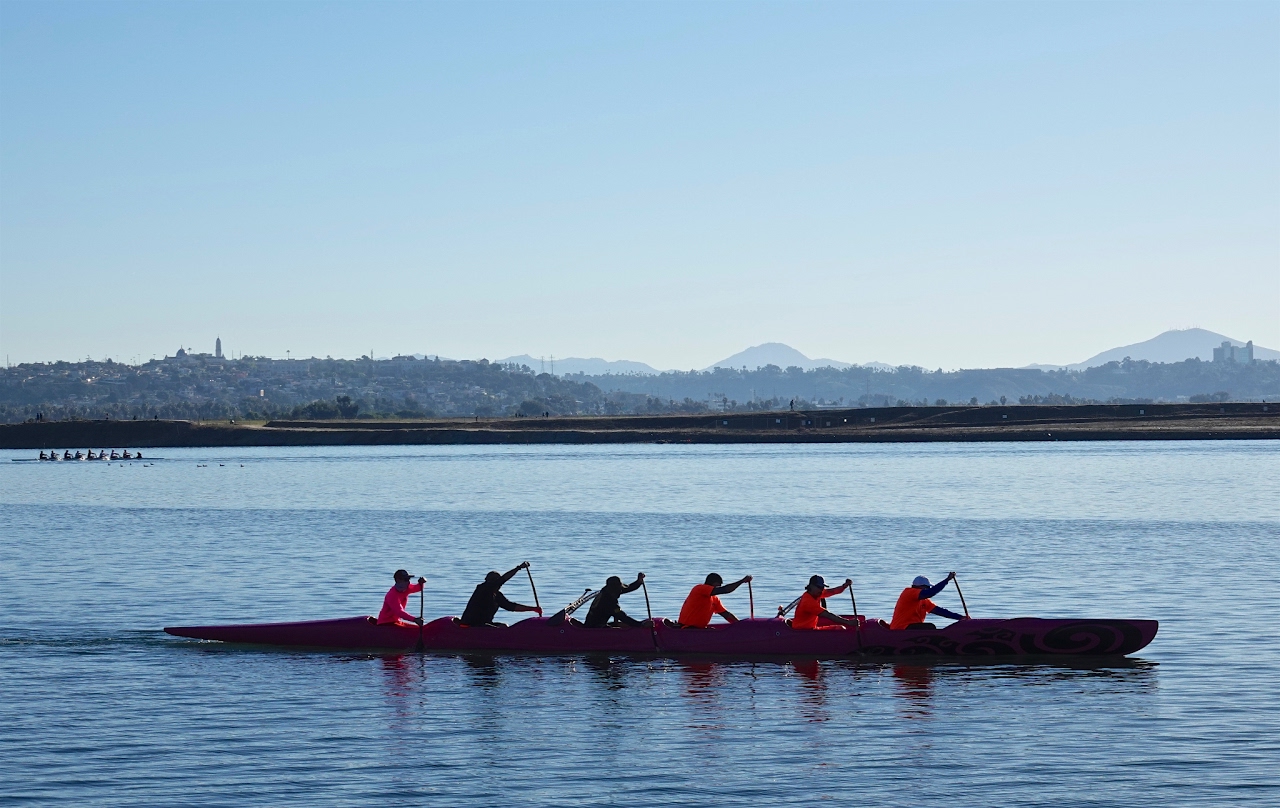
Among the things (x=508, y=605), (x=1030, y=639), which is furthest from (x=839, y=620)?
(x=508, y=605)

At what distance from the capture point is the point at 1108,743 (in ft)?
68.1

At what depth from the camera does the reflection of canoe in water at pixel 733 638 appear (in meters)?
27.0

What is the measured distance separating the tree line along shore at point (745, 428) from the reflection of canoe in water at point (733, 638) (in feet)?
361

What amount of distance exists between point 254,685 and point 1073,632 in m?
14.8

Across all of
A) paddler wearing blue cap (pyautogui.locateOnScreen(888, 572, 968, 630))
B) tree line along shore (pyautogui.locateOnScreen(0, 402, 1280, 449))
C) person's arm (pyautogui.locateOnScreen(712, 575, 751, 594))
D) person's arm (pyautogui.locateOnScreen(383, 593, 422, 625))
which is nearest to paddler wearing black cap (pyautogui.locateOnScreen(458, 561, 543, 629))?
person's arm (pyautogui.locateOnScreen(383, 593, 422, 625))

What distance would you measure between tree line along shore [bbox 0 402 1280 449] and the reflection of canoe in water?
4329 inches

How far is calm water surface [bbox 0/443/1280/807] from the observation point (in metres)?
19.2

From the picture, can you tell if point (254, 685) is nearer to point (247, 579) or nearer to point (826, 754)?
point (826, 754)

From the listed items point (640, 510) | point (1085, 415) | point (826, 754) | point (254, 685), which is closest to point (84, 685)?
point (254, 685)

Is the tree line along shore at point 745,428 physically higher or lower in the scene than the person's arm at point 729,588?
higher

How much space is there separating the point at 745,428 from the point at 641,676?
133 meters

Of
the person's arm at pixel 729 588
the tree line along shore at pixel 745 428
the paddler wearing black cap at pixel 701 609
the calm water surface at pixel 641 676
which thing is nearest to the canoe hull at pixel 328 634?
the calm water surface at pixel 641 676

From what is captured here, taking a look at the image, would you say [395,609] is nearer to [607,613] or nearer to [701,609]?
[607,613]

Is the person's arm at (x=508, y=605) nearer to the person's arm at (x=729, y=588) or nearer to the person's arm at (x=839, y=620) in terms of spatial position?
the person's arm at (x=729, y=588)
